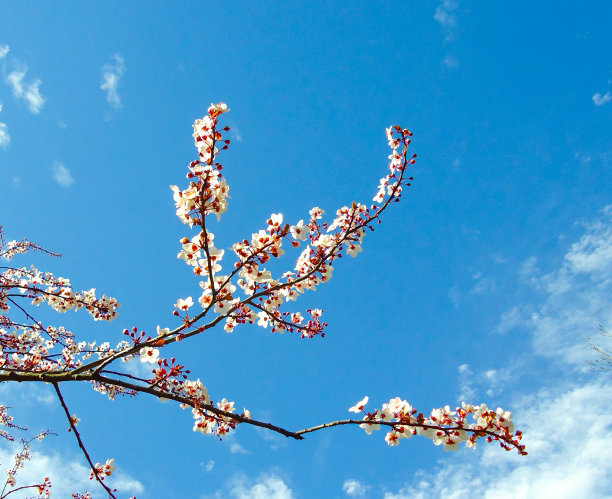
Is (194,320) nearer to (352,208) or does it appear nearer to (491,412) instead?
(352,208)

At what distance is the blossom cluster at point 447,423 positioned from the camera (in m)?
3.82

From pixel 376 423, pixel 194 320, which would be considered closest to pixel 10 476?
pixel 194 320

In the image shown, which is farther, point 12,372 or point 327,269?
point 327,269

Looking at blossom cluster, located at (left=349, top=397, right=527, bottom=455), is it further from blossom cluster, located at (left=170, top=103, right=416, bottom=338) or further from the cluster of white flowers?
the cluster of white flowers

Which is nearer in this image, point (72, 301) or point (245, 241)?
point (245, 241)

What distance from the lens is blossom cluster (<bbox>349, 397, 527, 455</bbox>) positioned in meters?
3.82

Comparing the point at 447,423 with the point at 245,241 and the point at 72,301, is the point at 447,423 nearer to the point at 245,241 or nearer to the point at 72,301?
the point at 245,241

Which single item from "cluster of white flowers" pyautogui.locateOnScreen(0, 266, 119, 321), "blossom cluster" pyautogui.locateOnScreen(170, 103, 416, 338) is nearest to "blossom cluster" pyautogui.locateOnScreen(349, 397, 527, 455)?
"blossom cluster" pyautogui.locateOnScreen(170, 103, 416, 338)

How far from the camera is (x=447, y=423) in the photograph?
392 centimetres

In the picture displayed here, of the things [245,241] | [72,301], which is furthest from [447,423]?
[72,301]

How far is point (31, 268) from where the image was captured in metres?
7.50

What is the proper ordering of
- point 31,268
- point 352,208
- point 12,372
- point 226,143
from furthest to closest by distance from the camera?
point 31,268
point 352,208
point 12,372
point 226,143

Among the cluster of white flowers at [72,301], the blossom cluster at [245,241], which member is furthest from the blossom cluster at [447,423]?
the cluster of white flowers at [72,301]

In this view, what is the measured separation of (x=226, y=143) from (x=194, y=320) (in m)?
1.69
